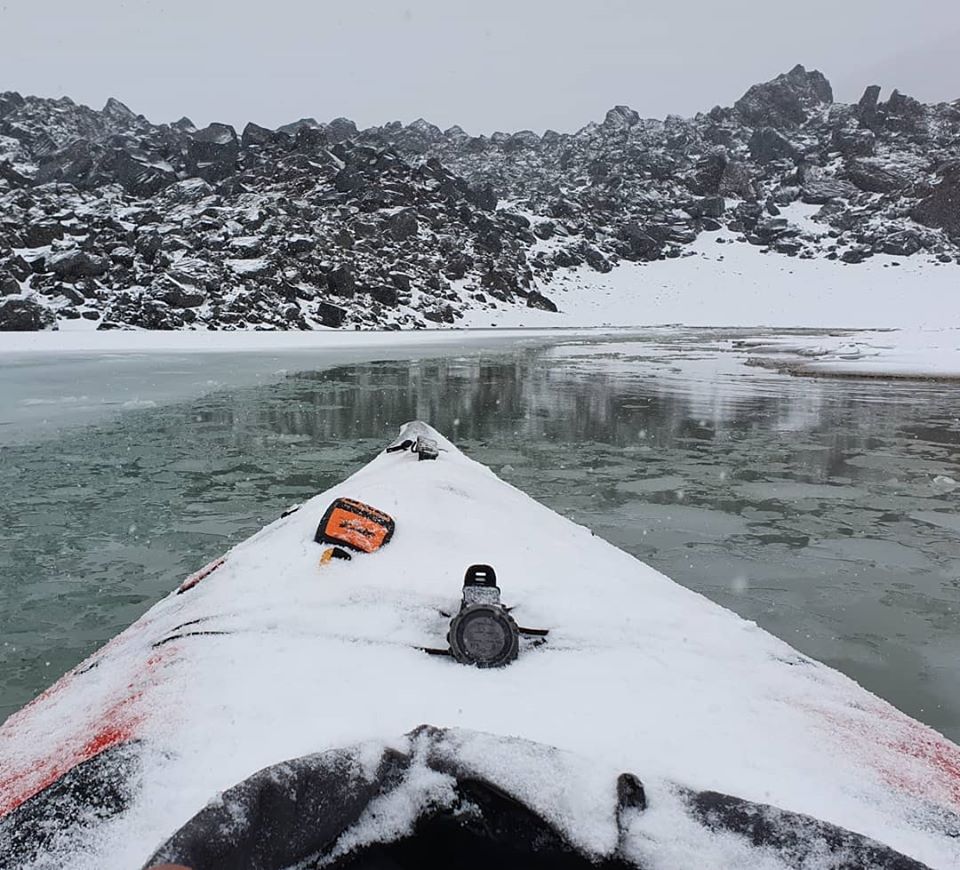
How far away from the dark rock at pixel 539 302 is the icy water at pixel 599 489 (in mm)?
42971

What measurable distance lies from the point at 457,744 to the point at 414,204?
6526 centimetres

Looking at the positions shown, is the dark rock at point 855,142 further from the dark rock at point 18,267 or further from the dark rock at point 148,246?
the dark rock at point 18,267

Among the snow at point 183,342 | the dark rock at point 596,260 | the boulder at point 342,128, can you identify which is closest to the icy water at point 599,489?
the snow at point 183,342

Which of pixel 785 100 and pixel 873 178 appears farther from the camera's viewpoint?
pixel 785 100

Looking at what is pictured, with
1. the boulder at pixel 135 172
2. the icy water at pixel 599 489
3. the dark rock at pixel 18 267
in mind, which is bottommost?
the icy water at pixel 599 489

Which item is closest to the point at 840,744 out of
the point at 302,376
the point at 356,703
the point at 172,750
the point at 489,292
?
the point at 356,703

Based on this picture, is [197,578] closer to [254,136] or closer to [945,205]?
[254,136]

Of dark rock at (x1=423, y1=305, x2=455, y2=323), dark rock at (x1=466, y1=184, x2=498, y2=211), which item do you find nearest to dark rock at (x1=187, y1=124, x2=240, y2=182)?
dark rock at (x1=466, y1=184, x2=498, y2=211)

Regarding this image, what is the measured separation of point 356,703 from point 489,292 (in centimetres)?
5241

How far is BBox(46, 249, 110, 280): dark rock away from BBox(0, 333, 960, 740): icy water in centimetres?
2376

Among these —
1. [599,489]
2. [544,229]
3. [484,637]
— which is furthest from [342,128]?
[484,637]

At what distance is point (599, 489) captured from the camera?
5746 mm

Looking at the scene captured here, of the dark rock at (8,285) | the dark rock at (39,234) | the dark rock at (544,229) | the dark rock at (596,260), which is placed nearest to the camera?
the dark rock at (8,285)

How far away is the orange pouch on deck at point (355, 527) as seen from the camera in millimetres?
2883
